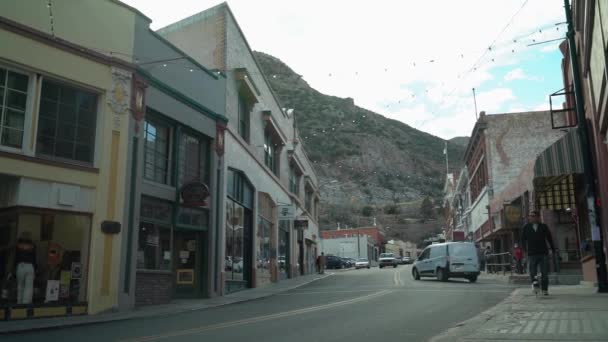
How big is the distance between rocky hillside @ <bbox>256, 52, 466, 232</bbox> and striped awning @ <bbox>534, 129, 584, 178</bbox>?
6900 centimetres

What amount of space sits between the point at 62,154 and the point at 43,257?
2.54 m

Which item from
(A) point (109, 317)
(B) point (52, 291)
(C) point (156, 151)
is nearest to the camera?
(A) point (109, 317)

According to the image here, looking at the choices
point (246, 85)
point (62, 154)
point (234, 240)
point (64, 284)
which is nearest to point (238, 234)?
point (234, 240)

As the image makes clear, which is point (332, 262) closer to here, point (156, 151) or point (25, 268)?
point (156, 151)

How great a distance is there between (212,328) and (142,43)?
10.1 meters

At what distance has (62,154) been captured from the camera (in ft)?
46.5

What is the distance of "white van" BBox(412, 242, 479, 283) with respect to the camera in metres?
23.8

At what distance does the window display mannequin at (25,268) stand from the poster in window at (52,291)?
0.42 m

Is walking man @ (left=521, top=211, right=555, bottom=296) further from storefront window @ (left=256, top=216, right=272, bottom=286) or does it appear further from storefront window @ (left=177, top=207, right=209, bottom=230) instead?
storefront window @ (left=256, top=216, right=272, bottom=286)

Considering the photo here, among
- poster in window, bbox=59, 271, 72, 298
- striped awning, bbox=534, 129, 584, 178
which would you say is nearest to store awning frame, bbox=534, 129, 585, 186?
striped awning, bbox=534, 129, 584, 178

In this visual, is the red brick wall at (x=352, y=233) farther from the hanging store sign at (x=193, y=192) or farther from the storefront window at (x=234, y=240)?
the hanging store sign at (x=193, y=192)

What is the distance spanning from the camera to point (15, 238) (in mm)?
13078

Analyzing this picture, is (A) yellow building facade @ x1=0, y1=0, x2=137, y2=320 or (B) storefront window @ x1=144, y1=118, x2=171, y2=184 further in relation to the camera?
(B) storefront window @ x1=144, y1=118, x2=171, y2=184

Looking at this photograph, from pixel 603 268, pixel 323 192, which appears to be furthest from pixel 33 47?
pixel 323 192
